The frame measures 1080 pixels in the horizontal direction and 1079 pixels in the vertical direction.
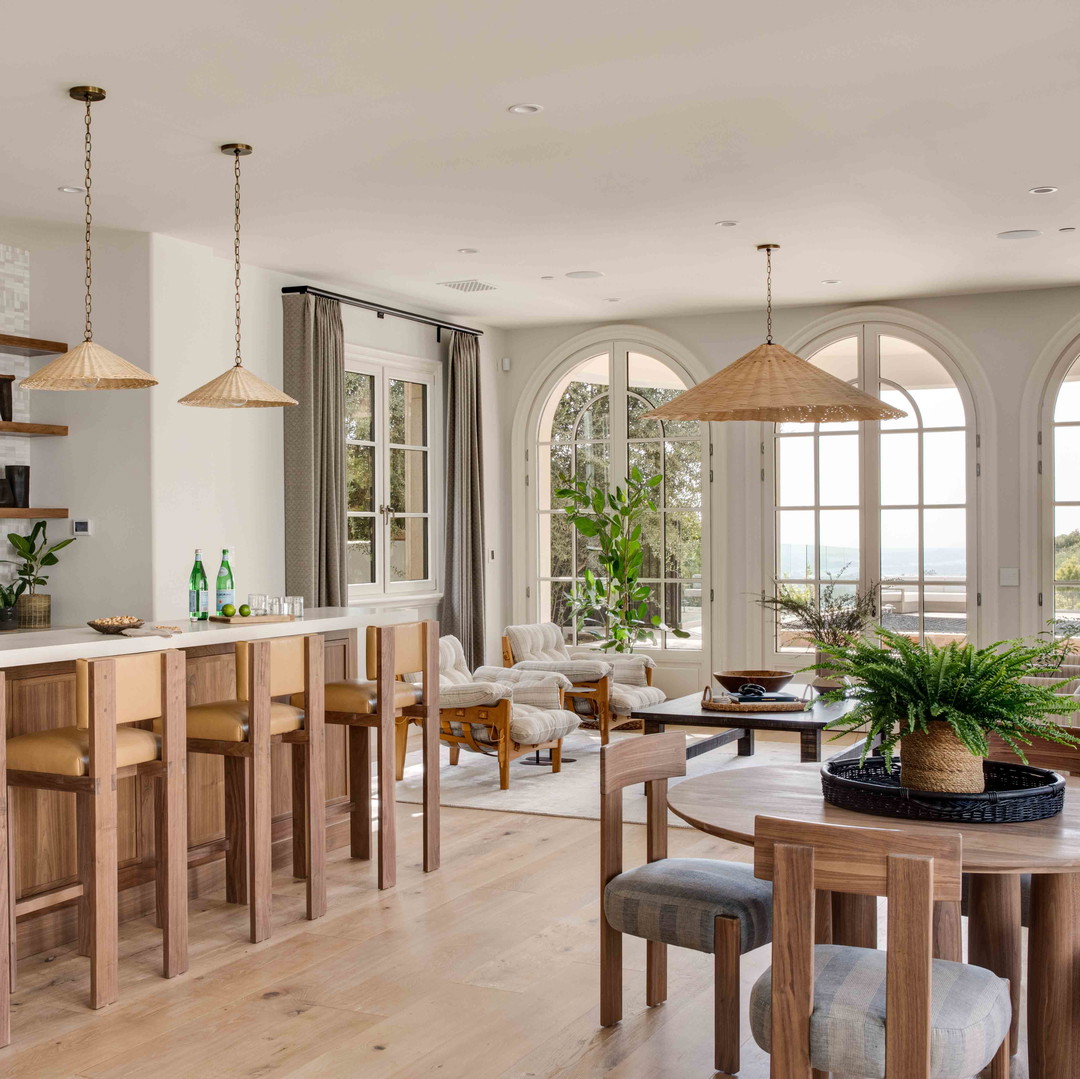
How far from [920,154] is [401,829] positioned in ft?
12.2

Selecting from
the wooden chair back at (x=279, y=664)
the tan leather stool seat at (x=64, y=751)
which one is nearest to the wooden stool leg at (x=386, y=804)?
the wooden chair back at (x=279, y=664)

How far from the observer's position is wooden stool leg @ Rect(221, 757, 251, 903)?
4426 mm

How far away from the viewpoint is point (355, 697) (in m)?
4.64

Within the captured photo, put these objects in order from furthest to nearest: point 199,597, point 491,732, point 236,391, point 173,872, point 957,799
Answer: point 491,732 < point 199,597 < point 236,391 < point 173,872 < point 957,799

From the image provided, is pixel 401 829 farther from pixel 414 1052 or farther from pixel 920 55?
pixel 920 55

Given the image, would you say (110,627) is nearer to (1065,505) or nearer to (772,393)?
(772,393)

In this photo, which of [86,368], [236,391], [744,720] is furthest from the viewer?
[744,720]

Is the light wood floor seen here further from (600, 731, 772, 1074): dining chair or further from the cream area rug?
the cream area rug

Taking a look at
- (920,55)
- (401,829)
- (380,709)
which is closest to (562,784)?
(401,829)

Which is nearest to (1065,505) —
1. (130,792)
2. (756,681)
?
(756,681)

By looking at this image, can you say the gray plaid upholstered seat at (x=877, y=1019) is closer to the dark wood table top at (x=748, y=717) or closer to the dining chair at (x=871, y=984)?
the dining chair at (x=871, y=984)

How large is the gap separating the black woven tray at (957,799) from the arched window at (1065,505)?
18.3 feet

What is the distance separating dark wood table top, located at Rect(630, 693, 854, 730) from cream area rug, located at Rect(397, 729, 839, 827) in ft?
0.66

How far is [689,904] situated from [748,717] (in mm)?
3260
